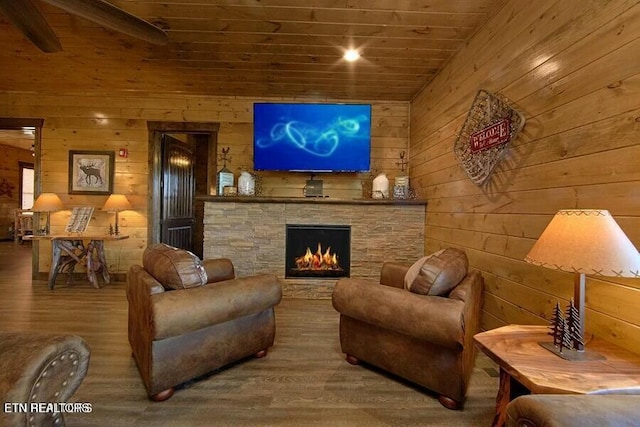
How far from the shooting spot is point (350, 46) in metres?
2.91

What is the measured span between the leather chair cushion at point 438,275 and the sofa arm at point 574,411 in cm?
97

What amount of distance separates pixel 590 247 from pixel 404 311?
3.09 ft

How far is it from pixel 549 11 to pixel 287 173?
3.12 meters

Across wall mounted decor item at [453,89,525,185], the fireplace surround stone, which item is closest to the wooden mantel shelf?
the fireplace surround stone

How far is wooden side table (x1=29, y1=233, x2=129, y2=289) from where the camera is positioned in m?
3.92

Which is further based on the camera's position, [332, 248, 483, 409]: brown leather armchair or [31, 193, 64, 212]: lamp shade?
[31, 193, 64, 212]: lamp shade

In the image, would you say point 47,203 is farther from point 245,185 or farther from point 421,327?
point 421,327

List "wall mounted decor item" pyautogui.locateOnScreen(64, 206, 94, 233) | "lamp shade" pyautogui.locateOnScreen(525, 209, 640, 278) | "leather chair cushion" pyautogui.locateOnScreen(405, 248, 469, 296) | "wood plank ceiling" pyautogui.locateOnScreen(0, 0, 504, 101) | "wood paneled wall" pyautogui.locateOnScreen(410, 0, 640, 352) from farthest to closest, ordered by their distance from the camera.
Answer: "wall mounted decor item" pyautogui.locateOnScreen(64, 206, 94, 233) → "wood plank ceiling" pyautogui.locateOnScreen(0, 0, 504, 101) → "leather chair cushion" pyautogui.locateOnScreen(405, 248, 469, 296) → "wood paneled wall" pyautogui.locateOnScreen(410, 0, 640, 352) → "lamp shade" pyautogui.locateOnScreen(525, 209, 640, 278)

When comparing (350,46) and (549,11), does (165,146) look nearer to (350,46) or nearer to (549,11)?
(350,46)

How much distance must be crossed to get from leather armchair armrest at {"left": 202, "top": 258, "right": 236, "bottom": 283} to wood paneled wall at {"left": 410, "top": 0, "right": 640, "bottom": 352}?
209 cm

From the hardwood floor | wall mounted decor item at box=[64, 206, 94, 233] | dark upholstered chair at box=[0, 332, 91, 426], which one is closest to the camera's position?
dark upholstered chair at box=[0, 332, 91, 426]

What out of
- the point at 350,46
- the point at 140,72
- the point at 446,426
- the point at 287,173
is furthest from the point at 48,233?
the point at 446,426

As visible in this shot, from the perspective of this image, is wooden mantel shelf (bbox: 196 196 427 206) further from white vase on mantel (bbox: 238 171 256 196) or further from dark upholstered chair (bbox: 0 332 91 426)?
dark upholstered chair (bbox: 0 332 91 426)

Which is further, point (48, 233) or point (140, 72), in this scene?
point (48, 233)
